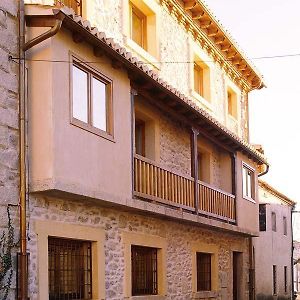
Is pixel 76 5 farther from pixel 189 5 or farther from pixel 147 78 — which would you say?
pixel 189 5

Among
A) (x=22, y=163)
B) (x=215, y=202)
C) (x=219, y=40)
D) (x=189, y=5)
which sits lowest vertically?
(x=215, y=202)

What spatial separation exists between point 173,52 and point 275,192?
1404cm

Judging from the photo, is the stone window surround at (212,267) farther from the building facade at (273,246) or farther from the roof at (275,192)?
the roof at (275,192)

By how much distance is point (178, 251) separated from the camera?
1580 centimetres

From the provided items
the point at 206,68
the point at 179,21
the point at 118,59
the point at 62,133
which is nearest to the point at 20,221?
the point at 62,133

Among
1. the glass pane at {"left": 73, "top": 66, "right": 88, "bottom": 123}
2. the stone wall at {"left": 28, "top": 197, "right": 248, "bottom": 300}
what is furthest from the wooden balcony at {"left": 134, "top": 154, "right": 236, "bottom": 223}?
the glass pane at {"left": 73, "top": 66, "right": 88, "bottom": 123}

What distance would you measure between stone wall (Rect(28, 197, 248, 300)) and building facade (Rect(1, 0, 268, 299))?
28 mm

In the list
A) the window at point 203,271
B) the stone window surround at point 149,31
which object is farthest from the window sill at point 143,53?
the window at point 203,271

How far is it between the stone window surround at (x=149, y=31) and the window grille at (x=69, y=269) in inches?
214

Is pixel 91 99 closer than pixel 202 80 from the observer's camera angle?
Yes

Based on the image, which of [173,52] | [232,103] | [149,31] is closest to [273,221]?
[232,103]

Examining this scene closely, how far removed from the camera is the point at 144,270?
14375 millimetres

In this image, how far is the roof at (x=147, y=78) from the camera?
33.6 feet

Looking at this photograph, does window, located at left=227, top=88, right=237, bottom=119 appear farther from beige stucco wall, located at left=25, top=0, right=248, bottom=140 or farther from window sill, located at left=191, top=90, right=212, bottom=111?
window sill, located at left=191, top=90, right=212, bottom=111
